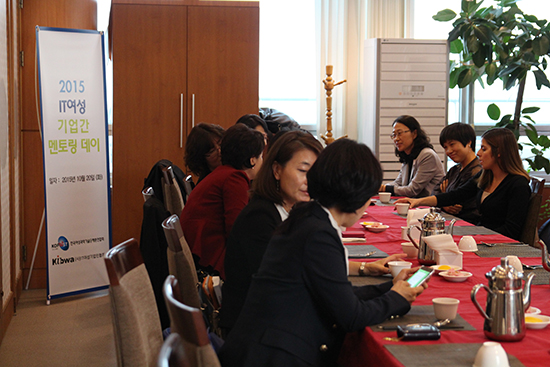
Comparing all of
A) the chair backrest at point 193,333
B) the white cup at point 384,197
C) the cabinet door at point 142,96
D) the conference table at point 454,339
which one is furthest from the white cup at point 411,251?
the cabinet door at point 142,96

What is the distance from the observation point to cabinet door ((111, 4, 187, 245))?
4.25 m

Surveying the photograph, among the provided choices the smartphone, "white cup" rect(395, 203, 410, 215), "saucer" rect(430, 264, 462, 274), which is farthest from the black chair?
the smartphone

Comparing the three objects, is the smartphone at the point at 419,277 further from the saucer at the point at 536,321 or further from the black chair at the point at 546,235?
the black chair at the point at 546,235

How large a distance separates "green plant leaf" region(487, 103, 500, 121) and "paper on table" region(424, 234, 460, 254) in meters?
4.31

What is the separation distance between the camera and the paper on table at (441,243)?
1.91 meters

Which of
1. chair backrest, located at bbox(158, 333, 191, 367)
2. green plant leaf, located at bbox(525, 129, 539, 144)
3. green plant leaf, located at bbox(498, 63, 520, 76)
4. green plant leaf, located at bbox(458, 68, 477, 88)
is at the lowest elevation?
chair backrest, located at bbox(158, 333, 191, 367)

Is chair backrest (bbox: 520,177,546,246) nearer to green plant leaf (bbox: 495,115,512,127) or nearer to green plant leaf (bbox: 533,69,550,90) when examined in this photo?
green plant leaf (bbox: 495,115,512,127)

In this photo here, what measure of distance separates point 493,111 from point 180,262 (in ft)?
16.0

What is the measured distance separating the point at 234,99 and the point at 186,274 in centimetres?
275

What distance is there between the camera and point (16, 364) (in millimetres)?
2824

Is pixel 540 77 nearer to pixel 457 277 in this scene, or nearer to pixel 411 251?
pixel 411 251

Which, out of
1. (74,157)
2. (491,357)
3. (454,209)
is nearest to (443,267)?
(491,357)

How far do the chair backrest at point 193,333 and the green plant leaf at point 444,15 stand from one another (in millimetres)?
5221

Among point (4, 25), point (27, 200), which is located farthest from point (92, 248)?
point (4, 25)
